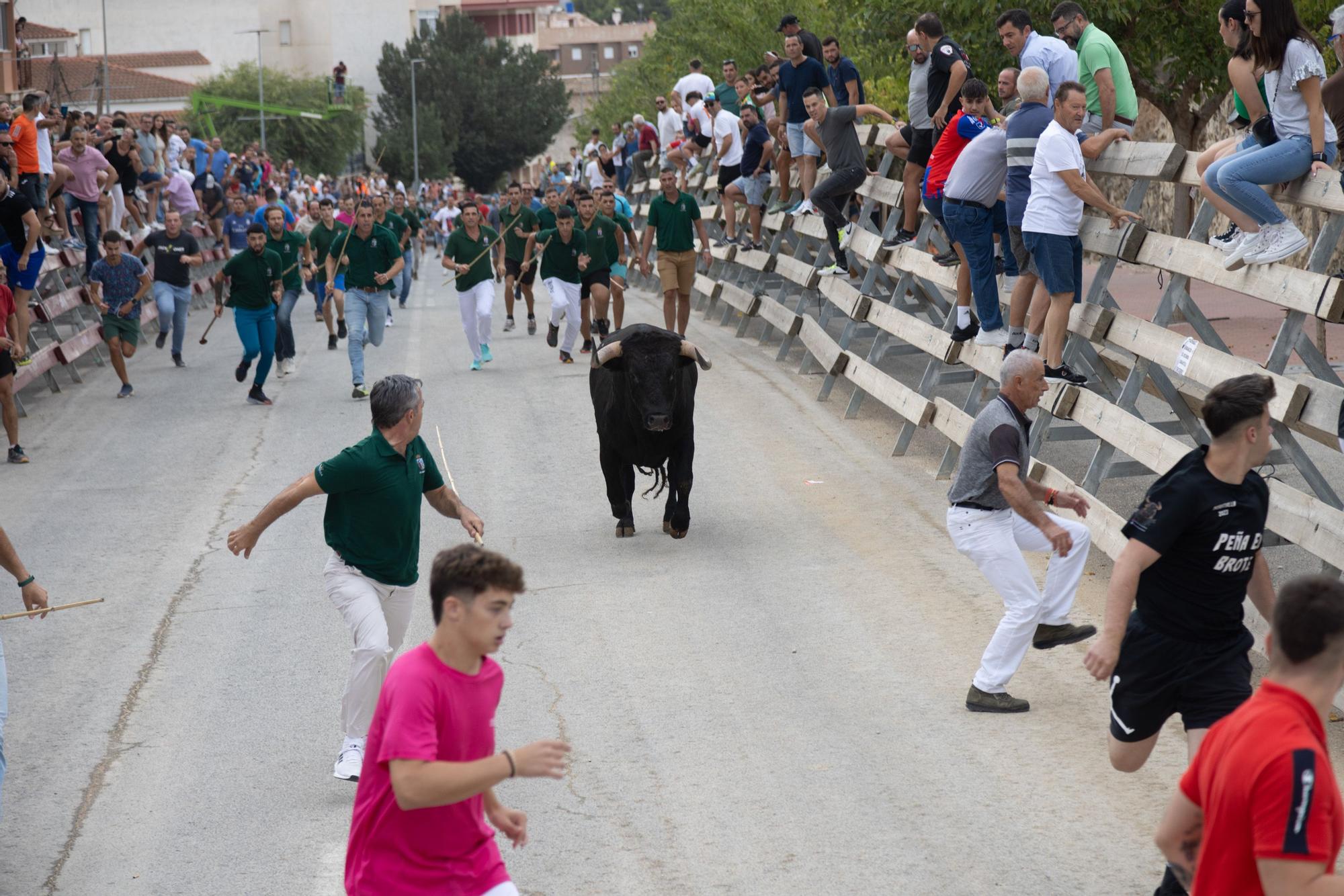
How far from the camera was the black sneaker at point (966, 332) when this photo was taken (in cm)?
1228

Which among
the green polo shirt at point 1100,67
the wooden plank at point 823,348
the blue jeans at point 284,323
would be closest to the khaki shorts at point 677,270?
the wooden plank at point 823,348

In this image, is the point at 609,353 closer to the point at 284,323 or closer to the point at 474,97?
the point at 284,323

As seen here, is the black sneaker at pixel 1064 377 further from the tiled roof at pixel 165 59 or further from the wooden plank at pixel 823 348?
the tiled roof at pixel 165 59

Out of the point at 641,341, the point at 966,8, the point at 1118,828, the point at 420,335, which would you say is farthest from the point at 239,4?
the point at 1118,828

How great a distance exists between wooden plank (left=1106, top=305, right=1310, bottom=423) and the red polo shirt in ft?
12.0

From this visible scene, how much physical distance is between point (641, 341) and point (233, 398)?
8343 millimetres

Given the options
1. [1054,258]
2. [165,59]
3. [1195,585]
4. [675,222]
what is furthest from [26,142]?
[165,59]

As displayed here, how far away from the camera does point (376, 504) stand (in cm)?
676

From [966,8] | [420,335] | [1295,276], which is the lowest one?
[420,335]

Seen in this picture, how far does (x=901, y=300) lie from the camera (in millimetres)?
15344

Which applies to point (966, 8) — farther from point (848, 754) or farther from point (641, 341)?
point (848, 754)

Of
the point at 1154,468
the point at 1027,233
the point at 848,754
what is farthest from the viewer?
the point at 1027,233

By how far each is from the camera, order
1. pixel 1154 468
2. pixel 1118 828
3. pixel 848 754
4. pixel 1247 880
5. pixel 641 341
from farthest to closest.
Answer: pixel 641 341, pixel 1154 468, pixel 848 754, pixel 1118 828, pixel 1247 880

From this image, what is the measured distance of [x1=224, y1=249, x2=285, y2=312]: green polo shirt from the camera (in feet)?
→ 56.4
